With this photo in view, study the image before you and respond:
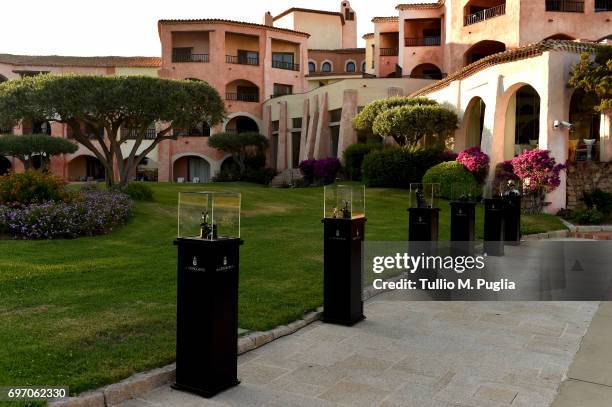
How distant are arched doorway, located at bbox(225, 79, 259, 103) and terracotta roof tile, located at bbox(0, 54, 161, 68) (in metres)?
6.12

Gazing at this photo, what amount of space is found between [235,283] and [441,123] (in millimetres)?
21932

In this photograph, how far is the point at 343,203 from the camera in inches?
266

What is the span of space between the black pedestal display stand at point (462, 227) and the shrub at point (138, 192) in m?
12.0

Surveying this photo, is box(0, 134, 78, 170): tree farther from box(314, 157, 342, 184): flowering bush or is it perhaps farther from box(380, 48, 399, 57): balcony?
box(380, 48, 399, 57): balcony

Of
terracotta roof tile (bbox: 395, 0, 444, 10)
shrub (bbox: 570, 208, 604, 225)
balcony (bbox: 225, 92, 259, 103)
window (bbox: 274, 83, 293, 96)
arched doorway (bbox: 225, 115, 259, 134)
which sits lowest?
shrub (bbox: 570, 208, 604, 225)

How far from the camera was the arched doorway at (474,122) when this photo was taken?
84.5 ft

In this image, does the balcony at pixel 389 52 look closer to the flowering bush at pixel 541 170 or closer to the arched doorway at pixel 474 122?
the arched doorway at pixel 474 122

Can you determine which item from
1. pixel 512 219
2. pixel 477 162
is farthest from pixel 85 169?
pixel 512 219

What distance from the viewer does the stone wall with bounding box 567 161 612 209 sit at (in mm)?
19781

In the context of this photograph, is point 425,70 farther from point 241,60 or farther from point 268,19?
point 268,19

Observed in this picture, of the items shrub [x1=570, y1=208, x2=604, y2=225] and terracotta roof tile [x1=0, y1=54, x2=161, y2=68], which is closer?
shrub [x1=570, y1=208, x2=604, y2=225]

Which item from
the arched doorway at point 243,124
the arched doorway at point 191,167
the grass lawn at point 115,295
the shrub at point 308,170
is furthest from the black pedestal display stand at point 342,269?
the arched doorway at point 243,124

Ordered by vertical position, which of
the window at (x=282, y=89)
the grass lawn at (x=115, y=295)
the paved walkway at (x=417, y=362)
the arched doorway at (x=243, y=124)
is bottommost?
the paved walkway at (x=417, y=362)

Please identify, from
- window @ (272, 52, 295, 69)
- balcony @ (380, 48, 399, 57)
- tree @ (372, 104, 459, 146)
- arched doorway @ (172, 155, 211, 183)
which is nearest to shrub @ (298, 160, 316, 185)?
tree @ (372, 104, 459, 146)
